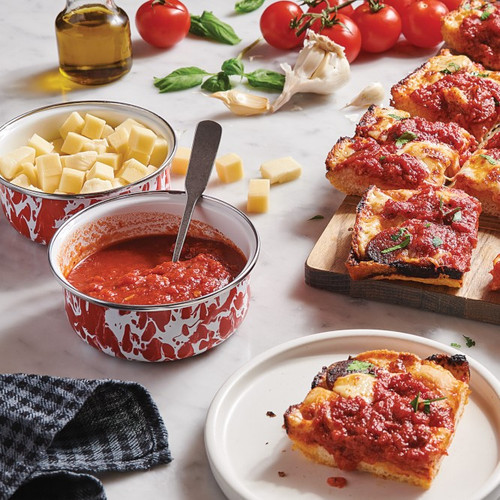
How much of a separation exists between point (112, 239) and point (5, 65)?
2.31m

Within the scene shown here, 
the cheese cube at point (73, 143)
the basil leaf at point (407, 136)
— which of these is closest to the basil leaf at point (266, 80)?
the basil leaf at point (407, 136)

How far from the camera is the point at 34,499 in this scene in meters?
2.50

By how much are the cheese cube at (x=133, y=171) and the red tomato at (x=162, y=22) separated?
69.8 inches

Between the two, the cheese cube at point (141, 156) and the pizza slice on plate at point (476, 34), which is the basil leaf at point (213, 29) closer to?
the pizza slice on plate at point (476, 34)

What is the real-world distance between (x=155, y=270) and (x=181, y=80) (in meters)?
2.09

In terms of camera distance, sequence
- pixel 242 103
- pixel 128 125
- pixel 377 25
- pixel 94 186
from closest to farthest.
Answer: pixel 94 186
pixel 128 125
pixel 242 103
pixel 377 25

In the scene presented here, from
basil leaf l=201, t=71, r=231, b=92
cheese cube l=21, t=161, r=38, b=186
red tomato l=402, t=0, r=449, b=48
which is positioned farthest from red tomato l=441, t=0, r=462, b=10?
cheese cube l=21, t=161, r=38, b=186

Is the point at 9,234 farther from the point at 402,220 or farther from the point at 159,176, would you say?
the point at 402,220

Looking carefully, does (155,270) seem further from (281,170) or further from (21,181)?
(281,170)

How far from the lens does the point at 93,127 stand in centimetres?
392

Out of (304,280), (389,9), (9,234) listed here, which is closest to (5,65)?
(9,234)

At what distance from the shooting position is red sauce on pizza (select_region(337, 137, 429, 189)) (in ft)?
12.2

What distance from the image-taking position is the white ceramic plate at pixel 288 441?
2.49 m

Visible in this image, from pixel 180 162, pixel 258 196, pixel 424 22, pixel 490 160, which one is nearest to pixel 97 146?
pixel 180 162
